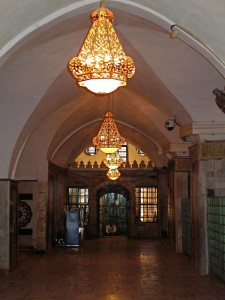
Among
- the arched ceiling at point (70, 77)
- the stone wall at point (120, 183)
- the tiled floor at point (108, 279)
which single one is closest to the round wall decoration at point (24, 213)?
the tiled floor at point (108, 279)

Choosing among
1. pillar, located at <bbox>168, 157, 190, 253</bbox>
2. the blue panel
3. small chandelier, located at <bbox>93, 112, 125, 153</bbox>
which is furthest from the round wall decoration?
small chandelier, located at <bbox>93, 112, 125, 153</bbox>

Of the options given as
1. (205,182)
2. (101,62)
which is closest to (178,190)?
(205,182)

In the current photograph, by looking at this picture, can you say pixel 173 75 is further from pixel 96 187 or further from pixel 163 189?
pixel 96 187

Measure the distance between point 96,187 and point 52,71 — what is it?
1417cm

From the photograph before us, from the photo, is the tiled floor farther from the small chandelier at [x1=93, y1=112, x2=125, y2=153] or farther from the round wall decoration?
the small chandelier at [x1=93, y1=112, x2=125, y2=153]

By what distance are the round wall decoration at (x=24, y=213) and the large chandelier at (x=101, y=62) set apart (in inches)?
416

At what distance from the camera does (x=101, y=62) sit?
17.7 ft

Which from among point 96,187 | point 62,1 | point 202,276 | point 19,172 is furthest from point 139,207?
point 62,1

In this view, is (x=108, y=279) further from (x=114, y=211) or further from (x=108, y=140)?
(x=114, y=211)

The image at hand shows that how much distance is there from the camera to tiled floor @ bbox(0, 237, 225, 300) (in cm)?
880

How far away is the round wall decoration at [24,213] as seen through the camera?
15.6 m

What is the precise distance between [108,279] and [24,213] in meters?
6.02

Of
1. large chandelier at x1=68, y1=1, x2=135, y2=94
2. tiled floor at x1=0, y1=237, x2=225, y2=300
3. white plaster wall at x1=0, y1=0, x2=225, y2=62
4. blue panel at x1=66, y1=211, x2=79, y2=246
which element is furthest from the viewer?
blue panel at x1=66, y1=211, x2=79, y2=246

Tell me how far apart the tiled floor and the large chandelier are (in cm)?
436
